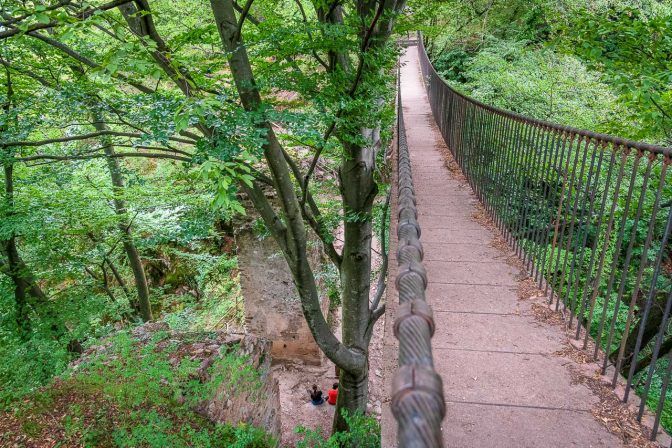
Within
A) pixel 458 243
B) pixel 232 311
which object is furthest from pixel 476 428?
pixel 232 311

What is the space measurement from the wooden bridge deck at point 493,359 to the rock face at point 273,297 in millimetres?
4794

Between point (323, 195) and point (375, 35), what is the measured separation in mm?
5823

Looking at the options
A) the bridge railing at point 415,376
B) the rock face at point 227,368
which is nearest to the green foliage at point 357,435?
the rock face at point 227,368

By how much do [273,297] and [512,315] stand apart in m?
6.79

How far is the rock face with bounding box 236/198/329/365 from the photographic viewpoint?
930cm

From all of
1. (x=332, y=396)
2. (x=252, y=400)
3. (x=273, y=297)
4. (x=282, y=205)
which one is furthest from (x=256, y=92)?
(x=332, y=396)

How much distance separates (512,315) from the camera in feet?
12.1

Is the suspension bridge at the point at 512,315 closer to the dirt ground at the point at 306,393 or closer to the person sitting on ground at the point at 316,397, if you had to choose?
the dirt ground at the point at 306,393

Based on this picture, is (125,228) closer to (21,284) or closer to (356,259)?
(21,284)

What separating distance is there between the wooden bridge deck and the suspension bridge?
10mm

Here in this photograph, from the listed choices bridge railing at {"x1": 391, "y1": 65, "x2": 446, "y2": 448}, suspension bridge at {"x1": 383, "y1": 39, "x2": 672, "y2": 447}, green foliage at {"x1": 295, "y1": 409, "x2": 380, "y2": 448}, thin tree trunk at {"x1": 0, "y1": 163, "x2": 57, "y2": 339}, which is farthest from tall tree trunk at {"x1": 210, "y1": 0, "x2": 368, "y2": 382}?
thin tree trunk at {"x1": 0, "y1": 163, "x2": 57, "y2": 339}

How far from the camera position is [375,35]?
5020mm

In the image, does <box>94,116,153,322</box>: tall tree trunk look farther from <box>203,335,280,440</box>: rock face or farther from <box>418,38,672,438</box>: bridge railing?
<box>418,38,672,438</box>: bridge railing

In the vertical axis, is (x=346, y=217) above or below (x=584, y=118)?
below
